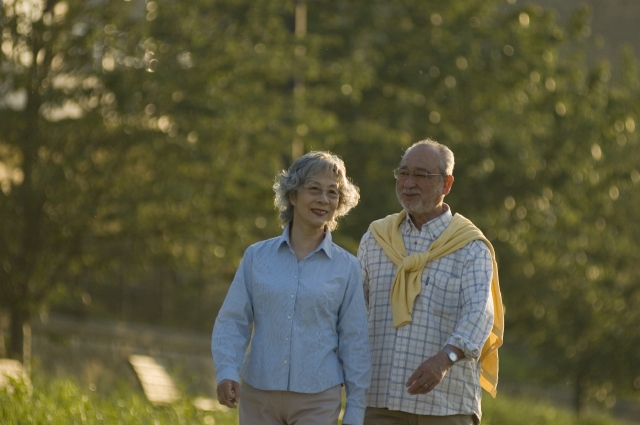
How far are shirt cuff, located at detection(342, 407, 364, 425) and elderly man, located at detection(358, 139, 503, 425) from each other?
22 cm

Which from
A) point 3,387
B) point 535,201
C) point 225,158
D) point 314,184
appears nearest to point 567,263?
point 535,201

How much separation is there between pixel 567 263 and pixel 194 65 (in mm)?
7583

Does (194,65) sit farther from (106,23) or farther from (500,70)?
(500,70)

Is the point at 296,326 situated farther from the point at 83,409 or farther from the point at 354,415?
the point at 83,409

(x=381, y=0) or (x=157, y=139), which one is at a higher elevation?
(x=381, y=0)

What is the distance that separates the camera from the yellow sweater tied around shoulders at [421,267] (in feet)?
16.1

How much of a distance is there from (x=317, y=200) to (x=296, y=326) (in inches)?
20.6

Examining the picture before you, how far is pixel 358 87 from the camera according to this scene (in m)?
14.9

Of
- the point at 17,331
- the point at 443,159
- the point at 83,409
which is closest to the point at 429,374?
the point at 443,159

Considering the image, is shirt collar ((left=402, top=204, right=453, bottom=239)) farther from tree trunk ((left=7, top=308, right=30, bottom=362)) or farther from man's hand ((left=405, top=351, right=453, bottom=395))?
tree trunk ((left=7, top=308, right=30, bottom=362))

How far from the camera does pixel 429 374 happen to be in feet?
14.8

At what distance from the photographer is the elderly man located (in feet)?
16.0

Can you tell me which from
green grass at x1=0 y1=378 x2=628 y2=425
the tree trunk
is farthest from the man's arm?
the tree trunk

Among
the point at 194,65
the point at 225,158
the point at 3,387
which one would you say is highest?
the point at 194,65
